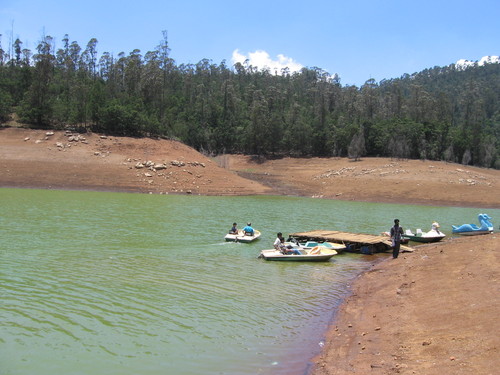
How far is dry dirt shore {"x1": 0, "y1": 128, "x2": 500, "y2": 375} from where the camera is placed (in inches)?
308

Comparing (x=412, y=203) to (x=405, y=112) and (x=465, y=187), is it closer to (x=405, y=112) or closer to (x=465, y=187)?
(x=465, y=187)

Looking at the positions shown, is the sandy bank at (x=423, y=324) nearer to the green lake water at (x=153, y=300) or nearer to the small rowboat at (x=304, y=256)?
the green lake water at (x=153, y=300)

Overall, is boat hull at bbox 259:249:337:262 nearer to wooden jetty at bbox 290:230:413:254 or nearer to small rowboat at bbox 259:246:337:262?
small rowboat at bbox 259:246:337:262

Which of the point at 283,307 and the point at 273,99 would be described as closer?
the point at 283,307

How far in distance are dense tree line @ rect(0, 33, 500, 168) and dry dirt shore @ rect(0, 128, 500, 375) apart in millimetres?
4202

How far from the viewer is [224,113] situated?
94.9m

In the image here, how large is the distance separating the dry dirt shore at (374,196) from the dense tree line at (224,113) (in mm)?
4202

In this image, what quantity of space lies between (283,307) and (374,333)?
302cm

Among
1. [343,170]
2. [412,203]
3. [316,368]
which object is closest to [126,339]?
[316,368]

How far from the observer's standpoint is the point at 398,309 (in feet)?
35.3

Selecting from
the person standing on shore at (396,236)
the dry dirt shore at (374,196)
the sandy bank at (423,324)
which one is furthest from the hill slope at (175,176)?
the sandy bank at (423,324)

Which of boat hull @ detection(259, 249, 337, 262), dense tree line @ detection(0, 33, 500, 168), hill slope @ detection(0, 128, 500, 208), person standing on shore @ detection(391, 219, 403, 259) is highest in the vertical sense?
dense tree line @ detection(0, 33, 500, 168)

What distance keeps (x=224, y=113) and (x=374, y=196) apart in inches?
1982

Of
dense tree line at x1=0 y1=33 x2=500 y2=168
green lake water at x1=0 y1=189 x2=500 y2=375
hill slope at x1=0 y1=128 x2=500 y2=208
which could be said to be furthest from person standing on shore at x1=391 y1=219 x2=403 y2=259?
dense tree line at x1=0 y1=33 x2=500 y2=168
